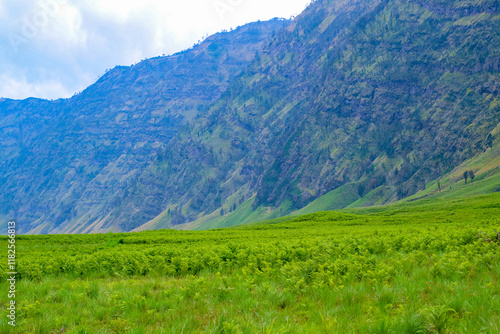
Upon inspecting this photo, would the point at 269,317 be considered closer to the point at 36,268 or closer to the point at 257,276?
the point at 257,276

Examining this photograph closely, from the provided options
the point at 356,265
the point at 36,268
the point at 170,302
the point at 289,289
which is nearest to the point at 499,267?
the point at 356,265

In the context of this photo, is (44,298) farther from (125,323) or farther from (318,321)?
(318,321)

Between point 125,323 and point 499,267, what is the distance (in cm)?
1015

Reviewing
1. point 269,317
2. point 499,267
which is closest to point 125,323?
point 269,317

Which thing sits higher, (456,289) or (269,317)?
(269,317)

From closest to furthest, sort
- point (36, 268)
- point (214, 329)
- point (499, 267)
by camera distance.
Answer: point (214, 329), point (499, 267), point (36, 268)

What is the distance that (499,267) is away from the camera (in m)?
9.70

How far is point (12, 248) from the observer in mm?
11594

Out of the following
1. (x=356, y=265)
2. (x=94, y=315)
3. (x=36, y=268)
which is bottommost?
(x=356, y=265)

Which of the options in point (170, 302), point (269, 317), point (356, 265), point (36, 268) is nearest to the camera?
point (269, 317)

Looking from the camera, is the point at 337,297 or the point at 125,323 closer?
the point at 125,323

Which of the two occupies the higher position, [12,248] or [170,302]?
[12,248]

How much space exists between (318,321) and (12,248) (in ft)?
34.8

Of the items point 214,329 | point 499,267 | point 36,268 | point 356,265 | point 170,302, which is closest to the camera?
point 214,329
